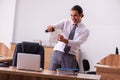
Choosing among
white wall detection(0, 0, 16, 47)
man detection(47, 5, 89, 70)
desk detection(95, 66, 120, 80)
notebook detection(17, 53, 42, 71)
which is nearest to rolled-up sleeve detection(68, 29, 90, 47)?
man detection(47, 5, 89, 70)

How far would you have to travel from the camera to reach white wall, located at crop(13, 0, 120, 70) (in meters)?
7.15

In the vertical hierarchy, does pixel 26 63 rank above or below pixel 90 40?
below

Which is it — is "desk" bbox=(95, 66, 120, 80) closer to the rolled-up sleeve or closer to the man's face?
the rolled-up sleeve

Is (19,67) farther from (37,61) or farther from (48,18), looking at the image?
(48,18)

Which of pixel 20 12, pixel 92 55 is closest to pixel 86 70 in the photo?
pixel 92 55

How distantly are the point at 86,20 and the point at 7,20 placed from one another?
2.22 meters

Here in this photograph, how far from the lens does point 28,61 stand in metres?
3.06

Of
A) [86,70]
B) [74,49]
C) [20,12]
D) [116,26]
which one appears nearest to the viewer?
[74,49]

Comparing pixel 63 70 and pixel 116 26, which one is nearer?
pixel 63 70

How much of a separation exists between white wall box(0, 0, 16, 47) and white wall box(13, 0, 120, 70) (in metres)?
0.14

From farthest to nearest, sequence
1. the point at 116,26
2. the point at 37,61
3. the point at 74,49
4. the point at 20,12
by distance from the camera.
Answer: the point at 20,12 → the point at 116,26 → the point at 74,49 → the point at 37,61

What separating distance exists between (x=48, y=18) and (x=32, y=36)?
67 cm

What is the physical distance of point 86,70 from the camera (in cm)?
642

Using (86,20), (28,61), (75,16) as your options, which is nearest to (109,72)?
(75,16)
